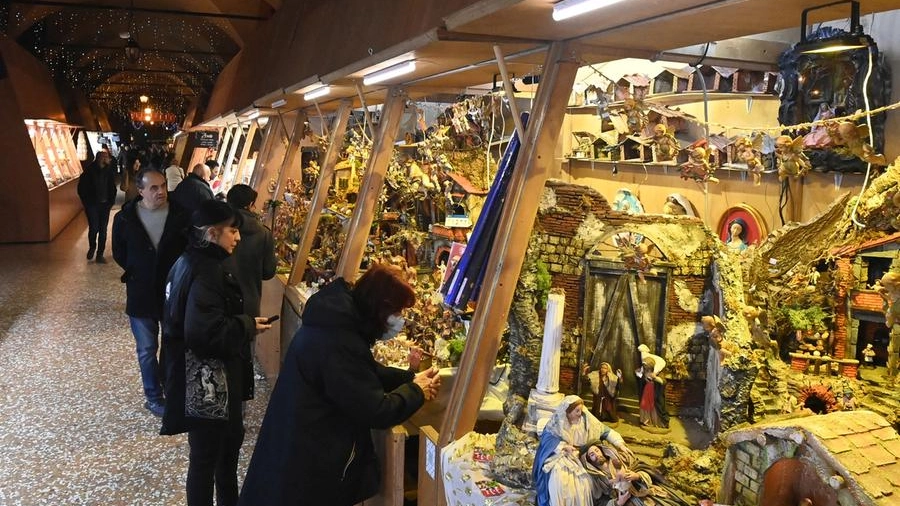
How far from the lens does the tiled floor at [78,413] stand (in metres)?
4.27

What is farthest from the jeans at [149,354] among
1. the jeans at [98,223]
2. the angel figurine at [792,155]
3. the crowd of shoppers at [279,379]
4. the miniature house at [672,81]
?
the jeans at [98,223]

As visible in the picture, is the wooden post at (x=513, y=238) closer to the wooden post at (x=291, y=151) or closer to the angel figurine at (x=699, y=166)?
the angel figurine at (x=699, y=166)

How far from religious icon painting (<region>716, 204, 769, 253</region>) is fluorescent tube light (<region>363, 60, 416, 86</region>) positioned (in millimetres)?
2153

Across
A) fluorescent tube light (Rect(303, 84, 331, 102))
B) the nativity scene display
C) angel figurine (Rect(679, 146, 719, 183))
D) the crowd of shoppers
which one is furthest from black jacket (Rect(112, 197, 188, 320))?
angel figurine (Rect(679, 146, 719, 183))

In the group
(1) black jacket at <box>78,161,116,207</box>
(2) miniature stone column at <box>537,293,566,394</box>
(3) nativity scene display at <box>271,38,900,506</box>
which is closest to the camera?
(3) nativity scene display at <box>271,38,900,506</box>

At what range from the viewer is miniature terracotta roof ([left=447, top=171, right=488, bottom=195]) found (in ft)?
15.8

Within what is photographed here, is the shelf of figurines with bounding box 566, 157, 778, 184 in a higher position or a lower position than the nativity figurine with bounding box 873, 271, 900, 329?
higher

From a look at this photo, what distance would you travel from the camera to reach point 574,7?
6.48 feet

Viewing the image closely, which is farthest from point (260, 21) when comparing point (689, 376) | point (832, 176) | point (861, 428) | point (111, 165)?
point (861, 428)

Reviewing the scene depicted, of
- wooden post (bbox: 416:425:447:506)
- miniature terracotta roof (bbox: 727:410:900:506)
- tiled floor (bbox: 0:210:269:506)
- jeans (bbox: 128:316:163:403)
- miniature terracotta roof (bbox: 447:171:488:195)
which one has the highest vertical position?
miniature terracotta roof (bbox: 447:171:488:195)

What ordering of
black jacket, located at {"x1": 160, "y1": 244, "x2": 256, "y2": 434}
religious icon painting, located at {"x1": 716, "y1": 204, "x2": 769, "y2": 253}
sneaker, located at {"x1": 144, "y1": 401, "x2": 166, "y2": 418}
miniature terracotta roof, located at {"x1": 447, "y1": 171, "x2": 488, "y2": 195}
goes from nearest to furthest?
1. black jacket, located at {"x1": 160, "y1": 244, "x2": 256, "y2": 434}
2. religious icon painting, located at {"x1": 716, "y1": 204, "x2": 769, "y2": 253}
3. miniature terracotta roof, located at {"x1": 447, "y1": 171, "x2": 488, "y2": 195}
4. sneaker, located at {"x1": 144, "y1": 401, "x2": 166, "y2": 418}

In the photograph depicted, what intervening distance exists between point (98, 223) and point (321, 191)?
799 centimetres

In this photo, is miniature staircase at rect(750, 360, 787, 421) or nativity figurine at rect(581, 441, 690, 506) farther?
miniature staircase at rect(750, 360, 787, 421)

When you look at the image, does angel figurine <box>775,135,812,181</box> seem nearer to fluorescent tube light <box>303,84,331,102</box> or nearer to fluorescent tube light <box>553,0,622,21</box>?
fluorescent tube light <box>553,0,622,21</box>
